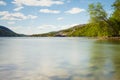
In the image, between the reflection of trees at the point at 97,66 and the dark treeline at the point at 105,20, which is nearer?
the reflection of trees at the point at 97,66

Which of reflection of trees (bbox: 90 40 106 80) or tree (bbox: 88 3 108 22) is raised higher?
tree (bbox: 88 3 108 22)

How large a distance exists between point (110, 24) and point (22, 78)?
2878 inches

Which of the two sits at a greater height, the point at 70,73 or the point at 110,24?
the point at 110,24

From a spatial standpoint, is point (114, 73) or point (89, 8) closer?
point (114, 73)

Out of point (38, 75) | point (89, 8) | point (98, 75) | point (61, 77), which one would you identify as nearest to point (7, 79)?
point (38, 75)

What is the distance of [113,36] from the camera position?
8125 centimetres

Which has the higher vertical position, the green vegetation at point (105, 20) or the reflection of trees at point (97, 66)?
the green vegetation at point (105, 20)

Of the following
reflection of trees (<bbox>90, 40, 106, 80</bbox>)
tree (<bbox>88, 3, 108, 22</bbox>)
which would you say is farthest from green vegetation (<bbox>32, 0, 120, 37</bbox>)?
reflection of trees (<bbox>90, 40, 106, 80</bbox>)

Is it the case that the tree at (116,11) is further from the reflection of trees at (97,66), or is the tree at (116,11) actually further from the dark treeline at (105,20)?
the reflection of trees at (97,66)

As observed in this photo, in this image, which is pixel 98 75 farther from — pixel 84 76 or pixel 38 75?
pixel 38 75

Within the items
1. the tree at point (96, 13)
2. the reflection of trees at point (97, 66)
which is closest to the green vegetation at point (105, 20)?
the tree at point (96, 13)

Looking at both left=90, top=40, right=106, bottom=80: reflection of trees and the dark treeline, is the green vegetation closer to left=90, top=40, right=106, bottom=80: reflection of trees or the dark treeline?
the dark treeline

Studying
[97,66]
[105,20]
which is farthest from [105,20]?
[97,66]

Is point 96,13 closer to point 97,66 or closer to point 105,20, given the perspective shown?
point 105,20
